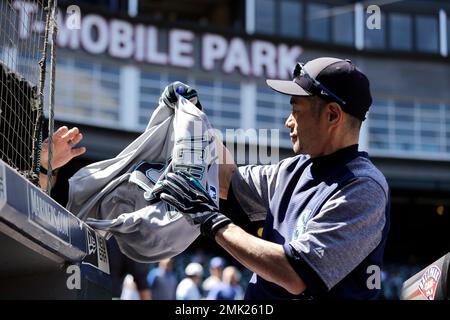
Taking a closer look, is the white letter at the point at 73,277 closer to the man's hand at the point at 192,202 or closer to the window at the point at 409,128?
the man's hand at the point at 192,202

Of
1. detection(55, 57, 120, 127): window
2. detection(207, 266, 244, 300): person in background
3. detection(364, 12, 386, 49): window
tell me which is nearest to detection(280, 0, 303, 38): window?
detection(364, 12, 386, 49): window

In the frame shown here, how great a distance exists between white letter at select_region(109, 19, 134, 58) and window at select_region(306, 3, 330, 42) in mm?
6407

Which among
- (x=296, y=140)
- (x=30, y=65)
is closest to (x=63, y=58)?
(x=30, y=65)

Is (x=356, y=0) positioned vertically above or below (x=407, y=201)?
above

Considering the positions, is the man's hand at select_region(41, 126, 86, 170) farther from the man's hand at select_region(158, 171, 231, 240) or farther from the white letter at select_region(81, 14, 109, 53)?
the white letter at select_region(81, 14, 109, 53)

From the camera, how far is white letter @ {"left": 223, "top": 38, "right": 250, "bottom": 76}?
24141 millimetres

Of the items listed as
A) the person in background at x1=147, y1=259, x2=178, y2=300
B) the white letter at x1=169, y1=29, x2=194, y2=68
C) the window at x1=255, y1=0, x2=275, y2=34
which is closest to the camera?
the person in background at x1=147, y1=259, x2=178, y2=300

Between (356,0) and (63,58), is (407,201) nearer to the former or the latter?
(356,0)

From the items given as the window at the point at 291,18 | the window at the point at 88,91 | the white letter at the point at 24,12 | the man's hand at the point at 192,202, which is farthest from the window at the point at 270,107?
the man's hand at the point at 192,202

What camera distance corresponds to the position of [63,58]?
71.1 ft

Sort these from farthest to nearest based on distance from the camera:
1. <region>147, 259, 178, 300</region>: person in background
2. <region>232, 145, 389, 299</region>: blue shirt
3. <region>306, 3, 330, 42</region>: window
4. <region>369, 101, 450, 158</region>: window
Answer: <region>306, 3, 330, 42</region>: window → <region>369, 101, 450, 158</region>: window → <region>147, 259, 178, 300</region>: person in background → <region>232, 145, 389, 299</region>: blue shirt

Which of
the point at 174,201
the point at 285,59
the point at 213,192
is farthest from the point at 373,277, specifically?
the point at 285,59

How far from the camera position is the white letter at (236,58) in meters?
24.1
